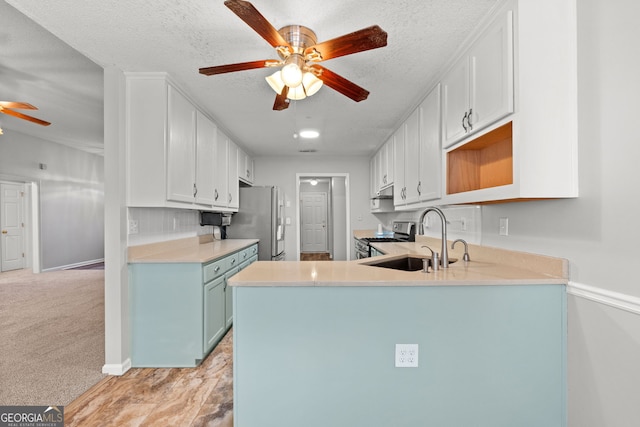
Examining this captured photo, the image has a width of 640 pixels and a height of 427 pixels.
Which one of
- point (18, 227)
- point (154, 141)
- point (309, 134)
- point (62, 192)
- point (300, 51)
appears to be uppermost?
point (309, 134)

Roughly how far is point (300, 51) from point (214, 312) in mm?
2196

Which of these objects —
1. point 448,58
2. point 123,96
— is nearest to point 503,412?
point 448,58

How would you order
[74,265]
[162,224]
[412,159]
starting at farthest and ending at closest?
[74,265] < [412,159] < [162,224]

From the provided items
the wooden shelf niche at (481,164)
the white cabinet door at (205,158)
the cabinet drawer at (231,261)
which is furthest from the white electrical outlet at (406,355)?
the white cabinet door at (205,158)

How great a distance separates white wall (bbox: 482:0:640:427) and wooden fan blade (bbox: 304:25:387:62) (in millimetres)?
949

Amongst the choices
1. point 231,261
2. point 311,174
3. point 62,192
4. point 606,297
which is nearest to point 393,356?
point 606,297

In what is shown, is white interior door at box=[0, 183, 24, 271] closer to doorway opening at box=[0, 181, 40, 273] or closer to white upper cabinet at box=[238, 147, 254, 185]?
doorway opening at box=[0, 181, 40, 273]

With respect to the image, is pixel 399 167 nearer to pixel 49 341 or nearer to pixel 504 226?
pixel 504 226

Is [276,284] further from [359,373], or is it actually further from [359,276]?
[359,373]

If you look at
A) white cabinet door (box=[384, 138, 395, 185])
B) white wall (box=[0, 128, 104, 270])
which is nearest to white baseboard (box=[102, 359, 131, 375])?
white cabinet door (box=[384, 138, 395, 185])

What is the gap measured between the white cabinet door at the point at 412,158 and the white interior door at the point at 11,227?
778cm

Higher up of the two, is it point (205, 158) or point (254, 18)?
point (254, 18)

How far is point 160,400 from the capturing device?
6.70ft

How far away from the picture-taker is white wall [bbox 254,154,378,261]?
18.6 ft
